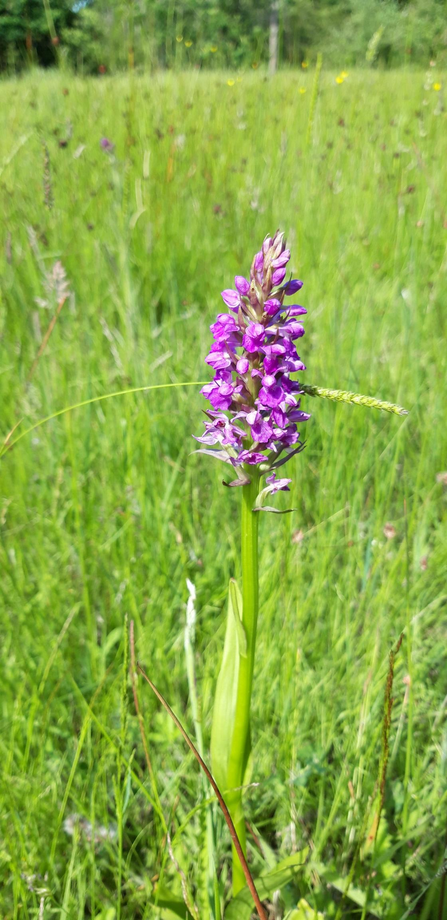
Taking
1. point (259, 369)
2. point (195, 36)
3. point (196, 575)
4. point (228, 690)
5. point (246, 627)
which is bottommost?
point (196, 575)

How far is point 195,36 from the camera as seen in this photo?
8117 millimetres

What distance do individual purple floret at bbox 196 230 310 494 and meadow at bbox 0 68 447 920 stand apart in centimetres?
34

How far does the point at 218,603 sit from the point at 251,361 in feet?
3.42

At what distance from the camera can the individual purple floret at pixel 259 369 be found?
0.87 meters

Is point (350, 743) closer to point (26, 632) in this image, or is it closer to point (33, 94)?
point (26, 632)

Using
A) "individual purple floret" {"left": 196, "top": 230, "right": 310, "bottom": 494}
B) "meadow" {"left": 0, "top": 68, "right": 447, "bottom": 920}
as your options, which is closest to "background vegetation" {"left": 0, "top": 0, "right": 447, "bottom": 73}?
"meadow" {"left": 0, "top": 68, "right": 447, "bottom": 920}

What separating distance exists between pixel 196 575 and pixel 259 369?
103 centimetres

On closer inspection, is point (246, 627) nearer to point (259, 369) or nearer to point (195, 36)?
point (259, 369)

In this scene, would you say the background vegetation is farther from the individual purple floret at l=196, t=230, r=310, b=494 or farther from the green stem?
the green stem

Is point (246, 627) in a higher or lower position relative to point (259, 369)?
lower

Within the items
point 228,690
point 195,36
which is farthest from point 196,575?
point 195,36

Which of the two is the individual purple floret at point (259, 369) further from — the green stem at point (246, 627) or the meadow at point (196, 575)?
the meadow at point (196, 575)

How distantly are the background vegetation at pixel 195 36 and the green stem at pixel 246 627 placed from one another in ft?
6.05

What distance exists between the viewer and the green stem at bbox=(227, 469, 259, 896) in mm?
919
